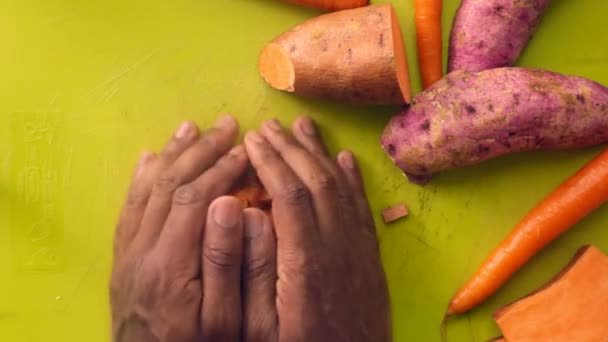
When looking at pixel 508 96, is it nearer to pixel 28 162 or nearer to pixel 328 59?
pixel 328 59

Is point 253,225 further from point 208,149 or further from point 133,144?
point 133,144

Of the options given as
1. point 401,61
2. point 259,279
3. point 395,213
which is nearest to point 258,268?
point 259,279

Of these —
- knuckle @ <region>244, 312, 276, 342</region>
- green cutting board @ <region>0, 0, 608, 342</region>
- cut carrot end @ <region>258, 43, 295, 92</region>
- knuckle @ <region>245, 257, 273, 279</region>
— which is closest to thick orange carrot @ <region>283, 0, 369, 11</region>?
green cutting board @ <region>0, 0, 608, 342</region>

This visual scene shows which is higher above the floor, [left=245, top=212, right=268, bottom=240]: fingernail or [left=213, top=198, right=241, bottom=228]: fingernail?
[left=213, top=198, right=241, bottom=228]: fingernail

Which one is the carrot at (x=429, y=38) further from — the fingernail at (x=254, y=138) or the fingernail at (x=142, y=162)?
the fingernail at (x=142, y=162)

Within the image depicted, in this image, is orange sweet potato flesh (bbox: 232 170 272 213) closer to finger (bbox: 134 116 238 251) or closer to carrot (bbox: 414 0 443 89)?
finger (bbox: 134 116 238 251)

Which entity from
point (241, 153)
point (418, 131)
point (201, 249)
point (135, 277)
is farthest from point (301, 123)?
point (135, 277)

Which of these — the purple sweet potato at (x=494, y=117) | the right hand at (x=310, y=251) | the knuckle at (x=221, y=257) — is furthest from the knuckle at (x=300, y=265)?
the purple sweet potato at (x=494, y=117)
